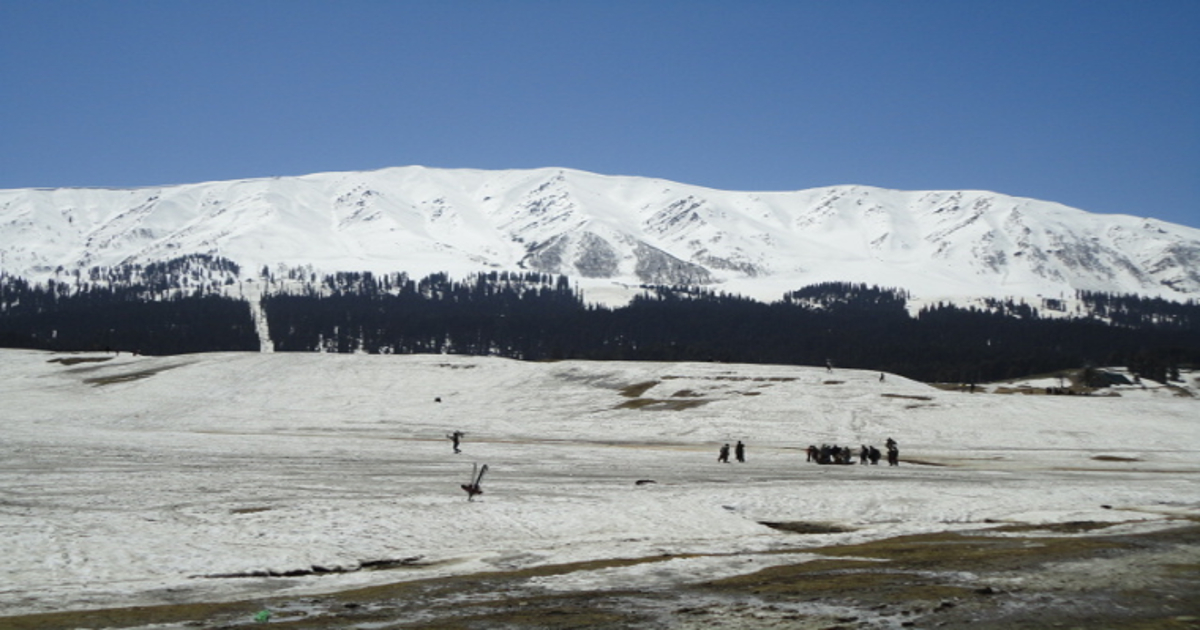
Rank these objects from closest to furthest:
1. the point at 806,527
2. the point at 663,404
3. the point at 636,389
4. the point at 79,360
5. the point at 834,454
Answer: the point at 806,527 < the point at 834,454 < the point at 663,404 < the point at 636,389 < the point at 79,360

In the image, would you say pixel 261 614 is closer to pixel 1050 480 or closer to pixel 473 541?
pixel 473 541

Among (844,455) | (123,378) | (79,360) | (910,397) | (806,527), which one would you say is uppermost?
(79,360)

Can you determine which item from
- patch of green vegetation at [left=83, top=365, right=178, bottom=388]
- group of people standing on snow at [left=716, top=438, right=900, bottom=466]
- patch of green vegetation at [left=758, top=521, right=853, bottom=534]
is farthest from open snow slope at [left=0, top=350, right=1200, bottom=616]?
group of people standing on snow at [left=716, top=438, right=900, bottom=466]

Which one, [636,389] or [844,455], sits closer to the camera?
[844,455]

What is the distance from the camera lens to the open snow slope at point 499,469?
22734 millimetres

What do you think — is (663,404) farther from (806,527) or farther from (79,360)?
(79,360)

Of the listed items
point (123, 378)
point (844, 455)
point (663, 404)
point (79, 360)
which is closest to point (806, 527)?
point (844, 455)

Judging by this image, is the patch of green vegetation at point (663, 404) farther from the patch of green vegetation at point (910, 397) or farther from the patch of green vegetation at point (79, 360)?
the patch of green vegetation at point (79, 360)

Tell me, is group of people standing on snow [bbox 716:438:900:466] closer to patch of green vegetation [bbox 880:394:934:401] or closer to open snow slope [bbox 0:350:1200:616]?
open snow slope [bbox 0:350:1200:616]

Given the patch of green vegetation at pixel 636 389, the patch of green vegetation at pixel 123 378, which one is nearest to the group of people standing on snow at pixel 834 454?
the patch of green vegetation at pixel 636 389

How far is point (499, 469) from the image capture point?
4378 centimetres

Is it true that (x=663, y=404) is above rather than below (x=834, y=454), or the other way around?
above

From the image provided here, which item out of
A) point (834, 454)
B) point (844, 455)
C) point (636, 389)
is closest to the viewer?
point (834, 454)

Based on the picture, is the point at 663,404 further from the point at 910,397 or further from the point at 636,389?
the point at 910,397
